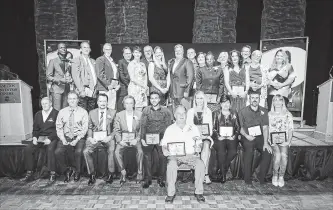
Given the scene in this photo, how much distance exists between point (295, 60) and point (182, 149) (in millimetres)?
3531

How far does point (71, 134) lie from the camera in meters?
3.91

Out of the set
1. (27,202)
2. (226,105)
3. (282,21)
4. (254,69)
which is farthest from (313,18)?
(27,202)

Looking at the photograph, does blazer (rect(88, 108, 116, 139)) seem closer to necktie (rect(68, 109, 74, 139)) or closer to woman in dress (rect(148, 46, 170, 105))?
necktie (rect(68, 109, 74, 139))

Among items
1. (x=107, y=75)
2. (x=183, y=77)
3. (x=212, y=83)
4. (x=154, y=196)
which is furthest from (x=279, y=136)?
(x=107, y=75)

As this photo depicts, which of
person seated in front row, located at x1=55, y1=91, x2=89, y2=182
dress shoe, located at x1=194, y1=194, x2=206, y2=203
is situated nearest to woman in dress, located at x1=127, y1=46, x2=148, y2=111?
person seated in front row, located at x1=55, y1=91, x2=89, y2=182

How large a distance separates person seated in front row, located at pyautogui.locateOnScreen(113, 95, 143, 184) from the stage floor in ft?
1.02

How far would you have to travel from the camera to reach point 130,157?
12.7ft

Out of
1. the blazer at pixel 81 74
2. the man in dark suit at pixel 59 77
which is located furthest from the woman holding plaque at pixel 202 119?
the man in dark suit at pixel 59 77

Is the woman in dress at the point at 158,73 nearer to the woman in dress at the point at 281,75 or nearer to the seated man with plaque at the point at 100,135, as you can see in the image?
the seated man with plaque at the point at 100,135

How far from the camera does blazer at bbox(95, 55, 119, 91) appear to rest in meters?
4.48

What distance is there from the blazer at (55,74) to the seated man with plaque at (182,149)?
2.45 m

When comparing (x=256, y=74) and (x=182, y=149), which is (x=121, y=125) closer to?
(x=182, y=149)

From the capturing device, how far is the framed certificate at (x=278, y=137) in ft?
12.2

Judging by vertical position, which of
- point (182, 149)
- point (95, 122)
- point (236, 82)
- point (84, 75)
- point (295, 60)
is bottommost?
point (182, 149)
